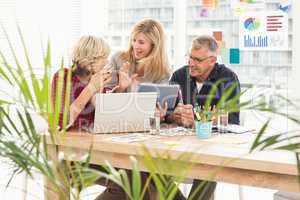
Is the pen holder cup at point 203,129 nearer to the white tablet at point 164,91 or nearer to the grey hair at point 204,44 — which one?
the white tablet at point 164,91

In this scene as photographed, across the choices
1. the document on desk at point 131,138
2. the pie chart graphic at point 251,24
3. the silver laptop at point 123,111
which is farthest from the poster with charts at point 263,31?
the document on desk at point 131,138

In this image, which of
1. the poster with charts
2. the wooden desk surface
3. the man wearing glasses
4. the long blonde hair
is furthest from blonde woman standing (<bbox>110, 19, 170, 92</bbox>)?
the poster with charts

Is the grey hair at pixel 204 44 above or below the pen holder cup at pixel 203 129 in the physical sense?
above

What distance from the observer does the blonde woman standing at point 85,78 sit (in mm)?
2986

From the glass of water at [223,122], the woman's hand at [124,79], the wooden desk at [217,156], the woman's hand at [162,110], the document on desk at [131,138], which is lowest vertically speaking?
the wooden desk at [217,156]

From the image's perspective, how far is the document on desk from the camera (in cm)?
264

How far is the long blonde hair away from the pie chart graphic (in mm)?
1286

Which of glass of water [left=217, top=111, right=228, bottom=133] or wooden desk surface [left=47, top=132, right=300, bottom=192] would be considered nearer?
wooden desk surface [left=47, top=132, right=300, bottom=192]

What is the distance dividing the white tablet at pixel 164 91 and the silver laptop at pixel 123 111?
7.7 inches

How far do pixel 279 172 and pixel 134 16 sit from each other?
3.19 m

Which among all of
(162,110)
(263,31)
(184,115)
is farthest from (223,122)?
(263,31)

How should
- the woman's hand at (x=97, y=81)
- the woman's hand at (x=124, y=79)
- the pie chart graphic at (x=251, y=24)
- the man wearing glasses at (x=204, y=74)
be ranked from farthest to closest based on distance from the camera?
the pie chart graphic at (x=251, y=24) < the man wearing glasses at (x=204, y=74) < the woman's hand at (x=124, y=79) < the woman's hand at (x=97, y=81)

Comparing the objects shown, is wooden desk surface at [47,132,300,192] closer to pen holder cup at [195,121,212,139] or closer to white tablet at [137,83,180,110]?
pen holder cup at [195,121,212,139]

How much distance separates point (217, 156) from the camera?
7.57 ft
